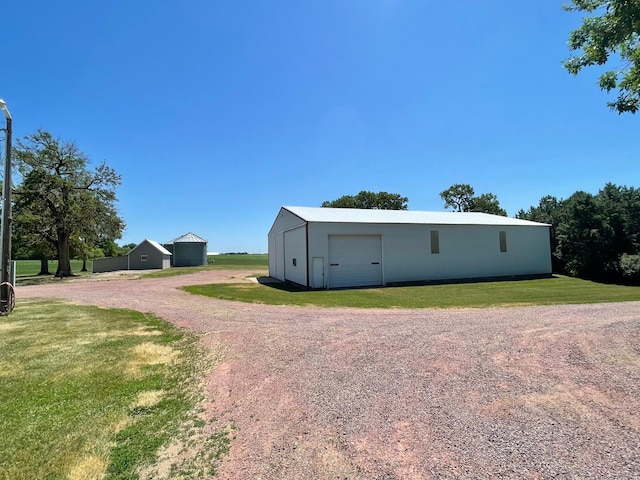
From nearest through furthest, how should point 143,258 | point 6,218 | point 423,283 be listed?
point 6,218
point 423,283
point 143,258

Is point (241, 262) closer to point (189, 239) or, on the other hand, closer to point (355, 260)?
point (189, 239)

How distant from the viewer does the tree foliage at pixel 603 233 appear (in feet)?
72.3

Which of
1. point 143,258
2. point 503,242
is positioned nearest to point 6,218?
point 503,242

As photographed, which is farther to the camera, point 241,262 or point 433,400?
point 241,262

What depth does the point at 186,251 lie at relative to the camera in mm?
49656

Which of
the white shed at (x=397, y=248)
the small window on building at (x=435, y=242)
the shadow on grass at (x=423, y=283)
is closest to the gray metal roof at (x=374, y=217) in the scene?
the white shed at (x=397, y=248)

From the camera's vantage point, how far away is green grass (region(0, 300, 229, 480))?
3.14 metres

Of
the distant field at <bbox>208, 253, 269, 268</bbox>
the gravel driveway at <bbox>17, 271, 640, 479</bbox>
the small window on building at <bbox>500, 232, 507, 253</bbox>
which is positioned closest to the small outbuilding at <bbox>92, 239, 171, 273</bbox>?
the distant field at <bbox>208, 253, 269, 268</bbox>

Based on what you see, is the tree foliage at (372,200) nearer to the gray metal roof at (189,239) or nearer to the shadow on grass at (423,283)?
the gray metal roof at (189,239)

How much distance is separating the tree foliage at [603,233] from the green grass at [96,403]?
25054 mm

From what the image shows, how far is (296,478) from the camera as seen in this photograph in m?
2.82

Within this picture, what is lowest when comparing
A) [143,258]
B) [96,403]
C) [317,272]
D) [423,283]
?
[96,403]

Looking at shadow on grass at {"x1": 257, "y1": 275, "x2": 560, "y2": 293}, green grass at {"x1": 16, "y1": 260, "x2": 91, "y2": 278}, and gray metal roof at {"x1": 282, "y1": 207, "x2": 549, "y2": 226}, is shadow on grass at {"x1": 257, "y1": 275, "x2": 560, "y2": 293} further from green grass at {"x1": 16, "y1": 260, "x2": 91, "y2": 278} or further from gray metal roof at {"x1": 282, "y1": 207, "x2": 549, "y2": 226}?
green grass at {"x1": 16, "y1": 260, "x2": 91, "y2": 278}

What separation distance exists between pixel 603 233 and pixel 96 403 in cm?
2800
